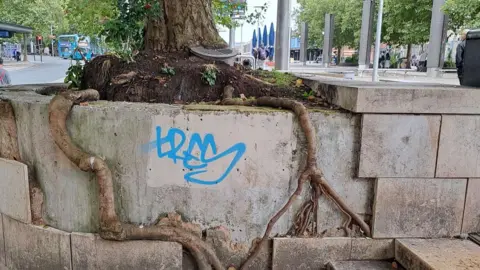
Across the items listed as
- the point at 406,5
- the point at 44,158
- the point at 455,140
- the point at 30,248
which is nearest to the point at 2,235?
the point at 30,248

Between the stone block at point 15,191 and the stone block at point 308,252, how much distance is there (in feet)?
7.58

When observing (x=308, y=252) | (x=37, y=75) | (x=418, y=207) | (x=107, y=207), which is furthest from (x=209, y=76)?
(x=37, y=75)

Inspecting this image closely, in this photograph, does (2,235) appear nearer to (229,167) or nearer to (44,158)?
(44,158)

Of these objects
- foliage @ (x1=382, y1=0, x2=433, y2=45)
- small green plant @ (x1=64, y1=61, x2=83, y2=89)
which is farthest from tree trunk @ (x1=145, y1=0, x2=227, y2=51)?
foliage @ (x1=382, y1=0, x2=433, y2=45)

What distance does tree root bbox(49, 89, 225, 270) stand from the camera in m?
3.37

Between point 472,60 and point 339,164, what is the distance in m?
1.87

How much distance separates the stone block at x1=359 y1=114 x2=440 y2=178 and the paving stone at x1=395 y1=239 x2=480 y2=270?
Result: 2.01 feet

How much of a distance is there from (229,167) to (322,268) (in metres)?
1.27

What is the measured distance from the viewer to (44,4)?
4194cm

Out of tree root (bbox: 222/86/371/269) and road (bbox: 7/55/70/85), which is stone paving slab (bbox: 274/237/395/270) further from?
road (bbox: 7/55/70/85)

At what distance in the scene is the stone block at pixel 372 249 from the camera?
367 cm

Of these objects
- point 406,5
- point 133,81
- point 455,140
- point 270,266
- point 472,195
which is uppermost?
point 406,5

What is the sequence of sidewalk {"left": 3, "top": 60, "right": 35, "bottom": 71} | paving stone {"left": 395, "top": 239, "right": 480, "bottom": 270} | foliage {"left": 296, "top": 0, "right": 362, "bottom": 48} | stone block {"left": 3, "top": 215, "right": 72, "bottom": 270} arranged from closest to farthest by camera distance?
paving stone {"left": 395, "top": 239, "right": 480, "bottom": 270} → stone block {"left": 3, "top": 215, "right": 72, "bottom": 270} → sidewalk {"left": 3, "top": 60, "right": 35, "bottom": 71} → foliage {"left": 296, "top": 0, "right": 362, "bottom": 48}

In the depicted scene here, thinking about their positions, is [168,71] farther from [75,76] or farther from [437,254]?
[437,254]
